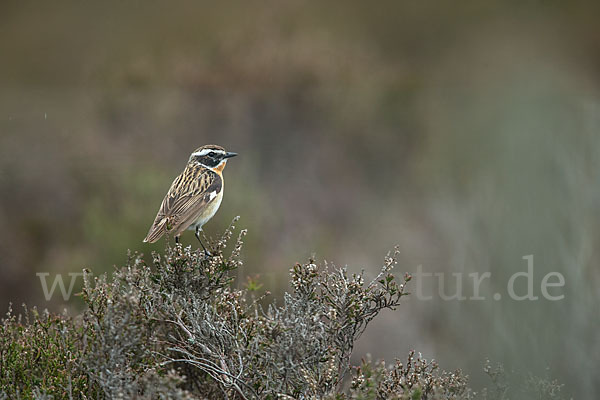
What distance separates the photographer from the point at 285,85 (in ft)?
43.1

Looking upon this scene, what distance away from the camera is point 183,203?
387 centimetres

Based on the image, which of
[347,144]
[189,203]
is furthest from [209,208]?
[347,144]

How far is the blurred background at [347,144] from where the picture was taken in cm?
412

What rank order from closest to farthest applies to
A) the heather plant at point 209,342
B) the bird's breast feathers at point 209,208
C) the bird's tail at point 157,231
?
the heather plant at point 209,342
the bird's tail at point 157,231
the bird's breast feathers at point 209,208

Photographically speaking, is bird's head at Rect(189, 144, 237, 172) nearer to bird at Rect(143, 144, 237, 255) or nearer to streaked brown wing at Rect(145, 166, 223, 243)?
bird at Rect(143, 144, 237, 255)

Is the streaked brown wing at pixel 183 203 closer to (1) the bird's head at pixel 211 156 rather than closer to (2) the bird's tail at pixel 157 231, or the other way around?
(2) the bird's tail at pixel 157 231

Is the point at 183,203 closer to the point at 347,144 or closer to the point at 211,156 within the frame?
the point at 211,156

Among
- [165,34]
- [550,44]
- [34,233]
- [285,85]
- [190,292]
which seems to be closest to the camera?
[190,292]

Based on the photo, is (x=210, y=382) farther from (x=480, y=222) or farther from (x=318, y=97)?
(x=318, y=97)

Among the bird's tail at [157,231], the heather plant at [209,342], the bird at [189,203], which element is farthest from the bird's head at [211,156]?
the heather plant at [209,342]

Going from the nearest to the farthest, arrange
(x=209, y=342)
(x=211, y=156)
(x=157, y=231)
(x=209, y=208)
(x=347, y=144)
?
(x=209, y=342), (x=157, y=231), (x=209, y=208), (x=211, y=156), (x=347, y=144)

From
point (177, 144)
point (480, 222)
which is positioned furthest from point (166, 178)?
point (480, 222)

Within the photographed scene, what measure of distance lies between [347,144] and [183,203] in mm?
9099

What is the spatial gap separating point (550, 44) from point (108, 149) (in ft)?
→ 35.8
